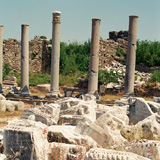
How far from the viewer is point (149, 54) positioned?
83.4ft

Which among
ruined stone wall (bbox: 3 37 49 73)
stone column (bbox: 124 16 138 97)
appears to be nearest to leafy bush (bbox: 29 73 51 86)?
ruined stone wall (bbox: 3 37 49 73)

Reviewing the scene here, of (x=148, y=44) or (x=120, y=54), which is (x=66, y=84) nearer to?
(x=120, y=54)

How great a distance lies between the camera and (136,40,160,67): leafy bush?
82.7ft

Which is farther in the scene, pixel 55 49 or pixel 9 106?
pixel 55 49

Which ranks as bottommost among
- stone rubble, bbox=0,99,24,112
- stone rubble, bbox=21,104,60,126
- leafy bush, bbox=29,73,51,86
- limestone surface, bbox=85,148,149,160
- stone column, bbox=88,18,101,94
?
stone rubble, bbox=0,99,24,112

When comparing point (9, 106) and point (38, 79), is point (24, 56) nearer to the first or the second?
point (9, 106)

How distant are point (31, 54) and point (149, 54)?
9830 mm

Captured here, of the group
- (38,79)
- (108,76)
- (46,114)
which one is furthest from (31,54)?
(46,114)

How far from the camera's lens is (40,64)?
26.2 m

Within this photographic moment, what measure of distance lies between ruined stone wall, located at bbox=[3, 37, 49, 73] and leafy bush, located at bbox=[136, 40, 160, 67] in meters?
7.88

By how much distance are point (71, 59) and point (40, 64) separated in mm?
2672

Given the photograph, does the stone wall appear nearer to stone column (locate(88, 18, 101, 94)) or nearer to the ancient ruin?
stone column (locate(88, 18, 101, 94))

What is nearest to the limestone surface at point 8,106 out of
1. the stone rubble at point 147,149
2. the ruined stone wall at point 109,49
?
the stone rubble at point 147,149

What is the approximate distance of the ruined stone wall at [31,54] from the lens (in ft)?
83.1
